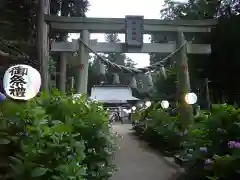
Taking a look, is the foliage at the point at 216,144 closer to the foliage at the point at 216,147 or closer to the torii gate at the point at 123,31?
the foliage at the point at 216,147

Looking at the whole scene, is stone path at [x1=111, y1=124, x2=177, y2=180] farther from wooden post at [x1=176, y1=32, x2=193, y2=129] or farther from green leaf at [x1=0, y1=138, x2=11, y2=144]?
green leaf at [x1=0, y1=138, x2=11, y2=144]

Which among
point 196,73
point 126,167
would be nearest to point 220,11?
point 196,73

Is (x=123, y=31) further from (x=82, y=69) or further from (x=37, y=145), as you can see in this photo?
(x=37, y=145)

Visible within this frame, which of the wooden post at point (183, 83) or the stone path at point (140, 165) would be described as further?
the wooden post at point (183, 83)

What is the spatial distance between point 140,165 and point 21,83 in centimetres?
542

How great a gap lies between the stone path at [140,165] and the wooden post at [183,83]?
58.6 inches

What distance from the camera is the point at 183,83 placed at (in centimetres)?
1143

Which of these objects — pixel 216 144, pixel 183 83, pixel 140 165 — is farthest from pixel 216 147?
pixel 183 83

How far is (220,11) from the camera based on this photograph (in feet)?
67.2

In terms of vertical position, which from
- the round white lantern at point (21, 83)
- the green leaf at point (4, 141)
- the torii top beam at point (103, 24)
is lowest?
the green leaf at point (4, 141)

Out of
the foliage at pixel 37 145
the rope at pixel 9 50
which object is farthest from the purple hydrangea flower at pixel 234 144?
the rope at pixel 9 50

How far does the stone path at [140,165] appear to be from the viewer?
25.1 ft

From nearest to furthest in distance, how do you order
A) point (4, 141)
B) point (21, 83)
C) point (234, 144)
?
point (4, 141), point (21, 83), point (234, 144)

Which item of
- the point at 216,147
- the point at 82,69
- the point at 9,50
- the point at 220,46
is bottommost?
the point at 216,147
